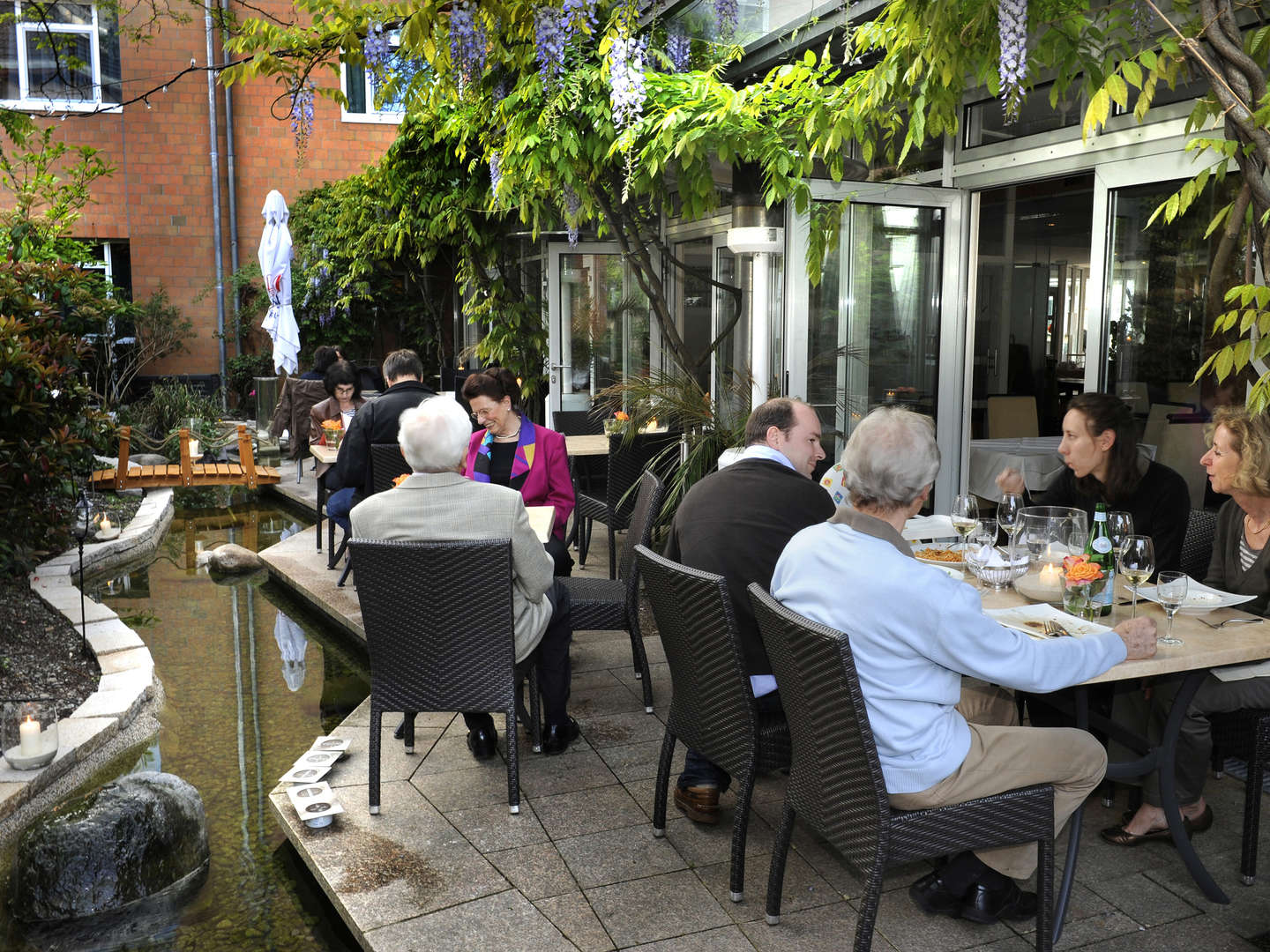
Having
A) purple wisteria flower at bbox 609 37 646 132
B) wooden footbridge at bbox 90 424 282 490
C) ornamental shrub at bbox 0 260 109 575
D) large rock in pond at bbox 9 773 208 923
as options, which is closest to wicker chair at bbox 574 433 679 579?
purple wisteria flower at bbox 609 37 646 132

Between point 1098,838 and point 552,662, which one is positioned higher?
point 552,662

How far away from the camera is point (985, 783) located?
2.27 metres

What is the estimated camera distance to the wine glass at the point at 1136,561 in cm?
264

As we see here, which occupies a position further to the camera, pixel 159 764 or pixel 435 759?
pixel 159 764

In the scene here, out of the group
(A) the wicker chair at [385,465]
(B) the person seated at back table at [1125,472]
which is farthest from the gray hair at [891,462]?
(A) the wicker chair at [385,465]

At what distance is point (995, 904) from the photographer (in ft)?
8.43

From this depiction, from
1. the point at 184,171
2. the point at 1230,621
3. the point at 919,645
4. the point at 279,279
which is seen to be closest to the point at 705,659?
the point at 919,645

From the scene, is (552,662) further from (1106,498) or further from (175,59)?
(175,59)

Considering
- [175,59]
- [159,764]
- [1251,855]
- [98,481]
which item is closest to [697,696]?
[1251,855]

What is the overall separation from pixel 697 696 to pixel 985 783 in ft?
2.58

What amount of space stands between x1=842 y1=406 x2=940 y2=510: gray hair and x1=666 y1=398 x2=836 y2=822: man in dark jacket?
0.63 meters

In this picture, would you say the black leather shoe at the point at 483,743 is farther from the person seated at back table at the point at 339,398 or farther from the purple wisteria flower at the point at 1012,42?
the person seated at back table at the point at 339,398

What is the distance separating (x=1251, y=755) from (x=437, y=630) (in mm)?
2196

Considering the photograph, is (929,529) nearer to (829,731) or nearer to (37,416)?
(829,731)
